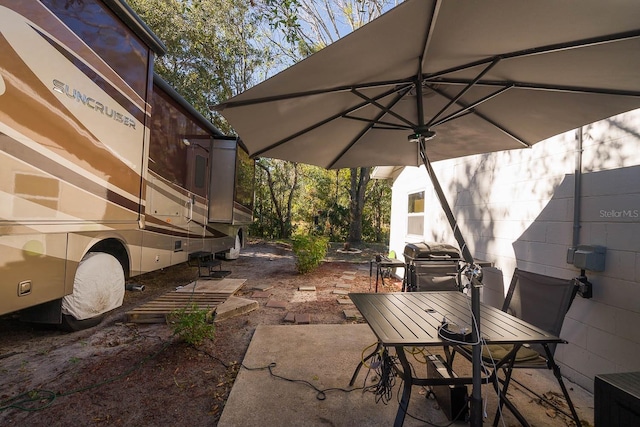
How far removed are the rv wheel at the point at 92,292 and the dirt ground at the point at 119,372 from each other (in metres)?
0.19

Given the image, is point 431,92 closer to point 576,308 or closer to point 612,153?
point 612,153

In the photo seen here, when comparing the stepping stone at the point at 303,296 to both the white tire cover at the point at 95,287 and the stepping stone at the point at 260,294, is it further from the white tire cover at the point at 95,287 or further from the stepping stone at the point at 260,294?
the white tire cover at the point at 95,287

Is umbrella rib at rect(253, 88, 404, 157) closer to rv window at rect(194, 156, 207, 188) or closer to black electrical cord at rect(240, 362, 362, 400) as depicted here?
black electrical cord at rect(240, 362, 362, 400)

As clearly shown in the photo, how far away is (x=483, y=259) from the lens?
12.8 feet

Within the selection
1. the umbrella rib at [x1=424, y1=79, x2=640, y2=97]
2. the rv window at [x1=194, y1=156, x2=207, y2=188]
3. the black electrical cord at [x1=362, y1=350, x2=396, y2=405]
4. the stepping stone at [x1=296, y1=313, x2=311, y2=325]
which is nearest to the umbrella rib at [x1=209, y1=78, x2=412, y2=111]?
the umbrella rib at [x1=424, y1=79, x2=640, y2=97]

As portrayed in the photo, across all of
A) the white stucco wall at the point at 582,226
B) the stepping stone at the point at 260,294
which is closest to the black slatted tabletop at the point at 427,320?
the white stucco wall at the point at 582,226

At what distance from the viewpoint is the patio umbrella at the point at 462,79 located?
1434 mm

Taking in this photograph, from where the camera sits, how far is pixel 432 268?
3.76 metres

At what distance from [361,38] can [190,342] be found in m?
3.00

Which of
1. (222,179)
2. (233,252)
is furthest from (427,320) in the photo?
(233,252)

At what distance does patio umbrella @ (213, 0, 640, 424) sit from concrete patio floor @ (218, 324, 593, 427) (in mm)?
960

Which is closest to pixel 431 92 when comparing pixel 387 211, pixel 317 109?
pixel 317 109

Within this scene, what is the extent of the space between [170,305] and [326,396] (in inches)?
101

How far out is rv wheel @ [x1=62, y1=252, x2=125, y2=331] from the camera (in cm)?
297
